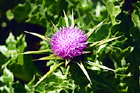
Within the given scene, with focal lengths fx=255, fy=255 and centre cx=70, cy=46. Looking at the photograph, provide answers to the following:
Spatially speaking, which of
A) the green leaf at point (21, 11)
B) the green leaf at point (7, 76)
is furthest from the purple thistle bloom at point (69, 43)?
the green leaf at point (21, 11)

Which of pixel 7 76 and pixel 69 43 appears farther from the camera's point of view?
pixel 7 76

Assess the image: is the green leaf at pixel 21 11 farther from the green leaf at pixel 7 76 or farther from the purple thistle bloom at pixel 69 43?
the purple thistle bloom at pixel 69 43

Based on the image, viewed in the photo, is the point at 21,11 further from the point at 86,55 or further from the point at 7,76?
the point at 86,55

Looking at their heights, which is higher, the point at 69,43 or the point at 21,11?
the point at 21,11

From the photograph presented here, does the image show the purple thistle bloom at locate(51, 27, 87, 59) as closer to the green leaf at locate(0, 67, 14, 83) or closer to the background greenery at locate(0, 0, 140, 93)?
the background greenery at locate(0, 0, 140, 93)

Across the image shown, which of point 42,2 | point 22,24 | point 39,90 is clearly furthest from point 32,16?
point 39,90

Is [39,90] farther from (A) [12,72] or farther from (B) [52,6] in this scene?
(B) [52,6]

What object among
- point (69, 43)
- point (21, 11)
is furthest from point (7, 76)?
point (69, 43)
